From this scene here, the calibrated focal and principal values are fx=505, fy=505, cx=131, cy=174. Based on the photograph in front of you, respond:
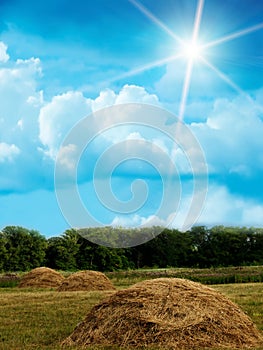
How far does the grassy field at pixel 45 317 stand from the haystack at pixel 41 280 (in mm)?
9758

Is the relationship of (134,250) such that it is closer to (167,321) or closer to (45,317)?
(45,317)

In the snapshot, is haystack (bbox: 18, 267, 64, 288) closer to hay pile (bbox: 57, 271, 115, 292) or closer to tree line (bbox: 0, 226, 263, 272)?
hay pile (bbox: 57, 271, 115, 292)

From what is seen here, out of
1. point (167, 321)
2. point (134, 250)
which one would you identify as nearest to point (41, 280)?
point (167, 321)

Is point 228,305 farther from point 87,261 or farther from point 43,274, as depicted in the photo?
point 87,261

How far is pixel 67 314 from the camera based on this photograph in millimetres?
12906

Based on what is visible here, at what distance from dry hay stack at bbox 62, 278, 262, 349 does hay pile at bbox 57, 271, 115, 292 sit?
14084mm

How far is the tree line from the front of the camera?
6619 cm

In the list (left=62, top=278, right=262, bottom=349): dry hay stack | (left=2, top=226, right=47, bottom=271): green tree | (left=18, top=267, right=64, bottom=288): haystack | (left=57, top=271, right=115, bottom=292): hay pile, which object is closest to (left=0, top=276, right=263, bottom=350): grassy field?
(left=62, top=278, right=262, bottom=349): dry hay stack

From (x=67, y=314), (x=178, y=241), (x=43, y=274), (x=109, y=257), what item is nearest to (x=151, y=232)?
(x=178, y=241)

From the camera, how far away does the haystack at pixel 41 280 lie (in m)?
27.5

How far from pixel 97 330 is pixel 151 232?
2904 inches

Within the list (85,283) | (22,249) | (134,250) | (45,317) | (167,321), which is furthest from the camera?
(134,250)

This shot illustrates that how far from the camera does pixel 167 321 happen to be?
845 cm

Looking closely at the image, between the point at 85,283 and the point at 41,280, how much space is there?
17.7ft
